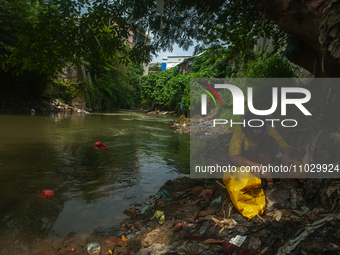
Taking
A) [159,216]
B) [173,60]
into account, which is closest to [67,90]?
[159,216]

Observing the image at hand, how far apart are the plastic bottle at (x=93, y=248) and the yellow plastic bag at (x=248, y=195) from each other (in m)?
1.66

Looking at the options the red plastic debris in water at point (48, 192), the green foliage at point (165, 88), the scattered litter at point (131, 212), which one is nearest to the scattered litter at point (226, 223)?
the scattered litter at point (131, 212)

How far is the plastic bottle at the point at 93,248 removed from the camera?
2570mm

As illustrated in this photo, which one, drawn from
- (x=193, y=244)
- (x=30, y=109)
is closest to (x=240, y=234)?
(x=193, y=244)

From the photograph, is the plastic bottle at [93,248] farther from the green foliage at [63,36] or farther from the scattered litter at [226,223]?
the green foliage at [63,36]

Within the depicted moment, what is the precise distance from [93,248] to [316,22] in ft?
13.2

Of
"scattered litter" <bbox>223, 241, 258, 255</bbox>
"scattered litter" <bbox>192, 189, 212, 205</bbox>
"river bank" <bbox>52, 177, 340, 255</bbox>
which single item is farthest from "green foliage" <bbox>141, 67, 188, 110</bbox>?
"scattered litter" <bbox>223, 241, 258, 255</bbox>

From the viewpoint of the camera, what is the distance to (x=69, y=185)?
4.36 meters

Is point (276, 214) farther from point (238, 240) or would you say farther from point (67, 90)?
point (67, 90)

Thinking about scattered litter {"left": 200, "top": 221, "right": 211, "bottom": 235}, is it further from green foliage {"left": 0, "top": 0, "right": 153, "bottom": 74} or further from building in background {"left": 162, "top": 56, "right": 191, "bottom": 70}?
building in background {"left": 162, "top": 56, "right": 191, "bottom": 70}

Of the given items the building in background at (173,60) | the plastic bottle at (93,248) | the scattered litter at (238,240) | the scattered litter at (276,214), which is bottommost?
the plastic bottle at (93,248)

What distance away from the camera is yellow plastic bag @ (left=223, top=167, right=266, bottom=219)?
2.79 m

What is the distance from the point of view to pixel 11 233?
277 centimetres

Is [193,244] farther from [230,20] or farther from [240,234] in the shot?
[230,20]
